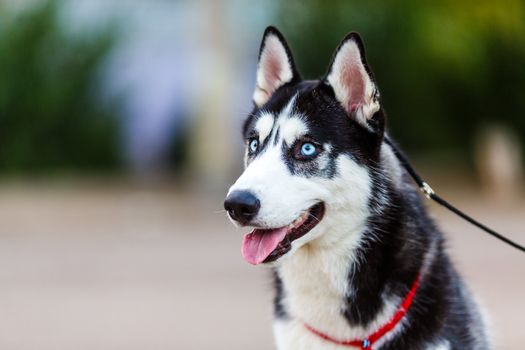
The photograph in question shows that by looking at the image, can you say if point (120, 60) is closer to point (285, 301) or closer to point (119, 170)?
point (119, 170)

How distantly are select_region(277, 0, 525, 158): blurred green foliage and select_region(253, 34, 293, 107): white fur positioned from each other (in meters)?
11.0

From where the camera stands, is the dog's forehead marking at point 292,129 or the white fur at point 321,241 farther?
the dog's forehead marking at point 292,129

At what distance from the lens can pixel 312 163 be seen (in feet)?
11.8

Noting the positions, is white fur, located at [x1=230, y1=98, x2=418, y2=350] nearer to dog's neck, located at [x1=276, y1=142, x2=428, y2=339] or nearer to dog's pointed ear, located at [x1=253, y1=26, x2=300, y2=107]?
dog's neck, located at [x1=276, y1=142, x2=428, y2=339]

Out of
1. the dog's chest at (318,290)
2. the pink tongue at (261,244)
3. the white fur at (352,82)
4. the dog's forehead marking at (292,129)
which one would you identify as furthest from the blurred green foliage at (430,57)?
the pink tongue at (261,244)

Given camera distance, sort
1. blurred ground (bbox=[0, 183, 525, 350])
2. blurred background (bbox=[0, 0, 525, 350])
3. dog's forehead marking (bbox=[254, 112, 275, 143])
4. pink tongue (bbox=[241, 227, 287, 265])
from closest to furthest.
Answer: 1. pink tongue (bbox=[241, 227, 287, 265])
2. dog's forehead marking (bbox=[254, 112, 275, 143])
3. blurred ground (bbox=[0, 183, 525, 350])
4. blurred background (bbox=[0, 0, 525, 350])

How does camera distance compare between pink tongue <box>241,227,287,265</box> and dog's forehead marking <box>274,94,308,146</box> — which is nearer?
pink tongue <box>241,227,287,265</box>

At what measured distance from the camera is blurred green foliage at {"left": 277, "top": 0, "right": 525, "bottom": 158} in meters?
14.9

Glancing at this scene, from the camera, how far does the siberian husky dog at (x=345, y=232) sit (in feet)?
11.5

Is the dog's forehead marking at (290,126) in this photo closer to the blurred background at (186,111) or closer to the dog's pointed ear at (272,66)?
the dog's pointed ear at (272,66)

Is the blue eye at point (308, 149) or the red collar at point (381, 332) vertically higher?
the blue eye at point (308, 149)

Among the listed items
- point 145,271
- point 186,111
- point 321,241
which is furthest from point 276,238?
point 186,111

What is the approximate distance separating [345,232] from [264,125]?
53 centimetres

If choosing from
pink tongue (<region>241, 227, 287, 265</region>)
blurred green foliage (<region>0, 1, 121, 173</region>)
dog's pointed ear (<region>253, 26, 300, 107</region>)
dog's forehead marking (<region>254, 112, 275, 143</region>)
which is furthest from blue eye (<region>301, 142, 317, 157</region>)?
blurred green foliage (<region>0, 1, 121, 173</region>)
